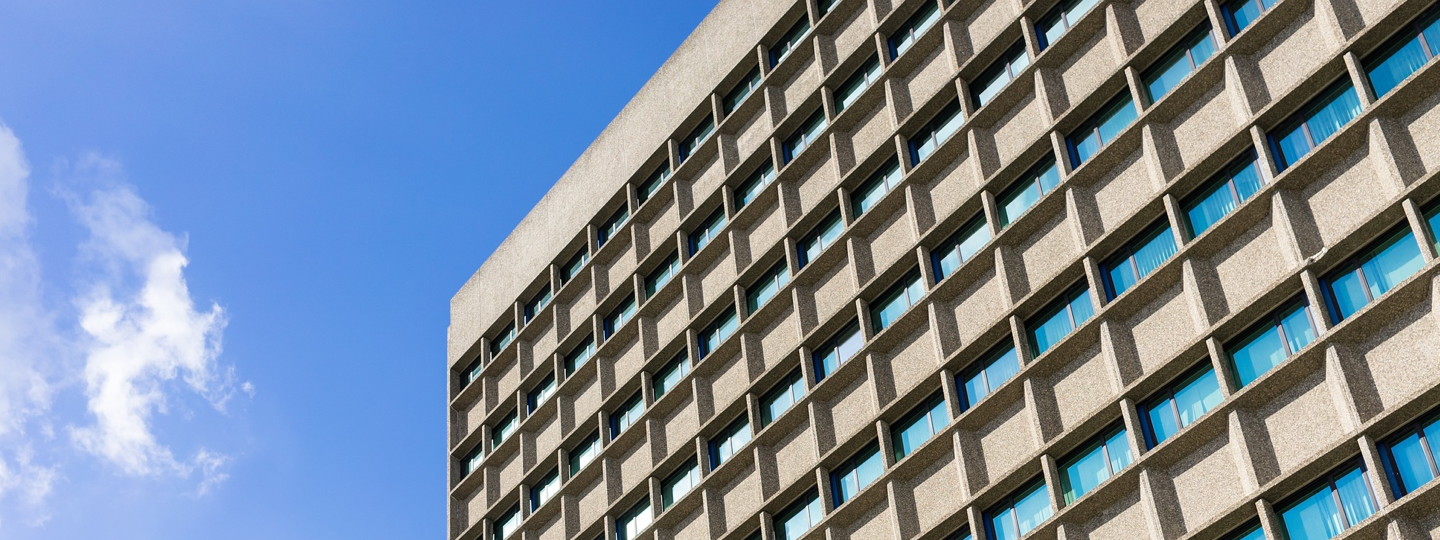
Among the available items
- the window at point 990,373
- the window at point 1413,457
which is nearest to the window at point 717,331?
the window at point 990,373

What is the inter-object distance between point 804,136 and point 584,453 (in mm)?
10728

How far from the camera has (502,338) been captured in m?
53.0

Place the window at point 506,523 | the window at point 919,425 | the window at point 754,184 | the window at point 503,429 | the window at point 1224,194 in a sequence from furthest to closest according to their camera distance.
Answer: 1. the window at point 503,429
2. the window at point 506,523
3. the window at point 754,184
4. the window at point 919,425
5. the window at point 1224,194

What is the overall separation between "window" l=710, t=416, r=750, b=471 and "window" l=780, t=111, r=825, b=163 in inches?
279

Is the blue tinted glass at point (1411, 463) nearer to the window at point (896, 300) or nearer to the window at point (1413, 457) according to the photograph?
the window at point (1413, 457)

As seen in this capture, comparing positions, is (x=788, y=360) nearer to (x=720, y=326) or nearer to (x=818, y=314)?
(x=818, y=314)

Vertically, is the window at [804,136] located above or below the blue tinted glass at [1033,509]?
above

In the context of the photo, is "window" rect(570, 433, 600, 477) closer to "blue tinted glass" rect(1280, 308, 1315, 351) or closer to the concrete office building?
the concrete office building

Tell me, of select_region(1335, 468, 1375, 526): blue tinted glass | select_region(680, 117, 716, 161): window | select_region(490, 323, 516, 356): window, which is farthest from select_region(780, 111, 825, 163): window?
select_region(1335, 468, 1375, 526): blue tinted glass

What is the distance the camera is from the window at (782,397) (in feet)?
125

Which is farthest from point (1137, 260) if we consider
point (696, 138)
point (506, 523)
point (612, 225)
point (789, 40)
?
point (506, 523)

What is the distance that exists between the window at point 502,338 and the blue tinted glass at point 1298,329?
1152 inches

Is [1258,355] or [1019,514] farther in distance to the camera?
[1019,514]

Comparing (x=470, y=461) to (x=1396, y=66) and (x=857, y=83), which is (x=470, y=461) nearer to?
(x=857, y=83)
